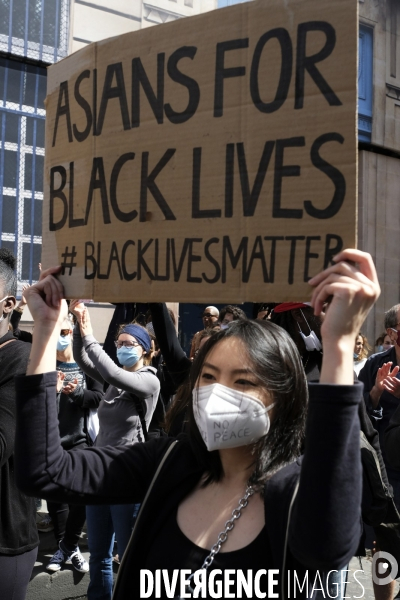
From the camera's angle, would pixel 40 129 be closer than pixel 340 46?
No

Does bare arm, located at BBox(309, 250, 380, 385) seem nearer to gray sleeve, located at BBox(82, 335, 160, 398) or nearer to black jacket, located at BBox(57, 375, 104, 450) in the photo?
gray sleeve, located at BBox(82, 335, 160, 398)

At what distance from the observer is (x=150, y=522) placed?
75.4 inches

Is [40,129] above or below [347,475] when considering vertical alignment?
above

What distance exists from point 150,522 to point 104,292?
2.46ft

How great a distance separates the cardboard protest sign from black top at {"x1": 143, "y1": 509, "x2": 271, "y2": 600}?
2.16ft

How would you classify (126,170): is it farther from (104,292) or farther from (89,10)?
(89,10)

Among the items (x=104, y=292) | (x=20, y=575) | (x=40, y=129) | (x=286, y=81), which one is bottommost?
(x=20, y=575)

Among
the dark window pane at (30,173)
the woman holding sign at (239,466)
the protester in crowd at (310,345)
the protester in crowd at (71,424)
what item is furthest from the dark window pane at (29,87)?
the woman holding sign at (239,466)

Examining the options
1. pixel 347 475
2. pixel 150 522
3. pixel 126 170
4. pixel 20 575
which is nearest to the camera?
pixel 347 475

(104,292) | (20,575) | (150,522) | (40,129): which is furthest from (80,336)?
(40,129)

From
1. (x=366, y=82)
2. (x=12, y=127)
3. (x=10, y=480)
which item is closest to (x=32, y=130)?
(x=12, y=127)

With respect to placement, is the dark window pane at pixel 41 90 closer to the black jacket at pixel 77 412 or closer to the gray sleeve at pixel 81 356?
the black jacket at pixel 77 412

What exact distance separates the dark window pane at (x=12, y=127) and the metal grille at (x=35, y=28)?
787 millimetres

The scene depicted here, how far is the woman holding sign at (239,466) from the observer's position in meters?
1.63
